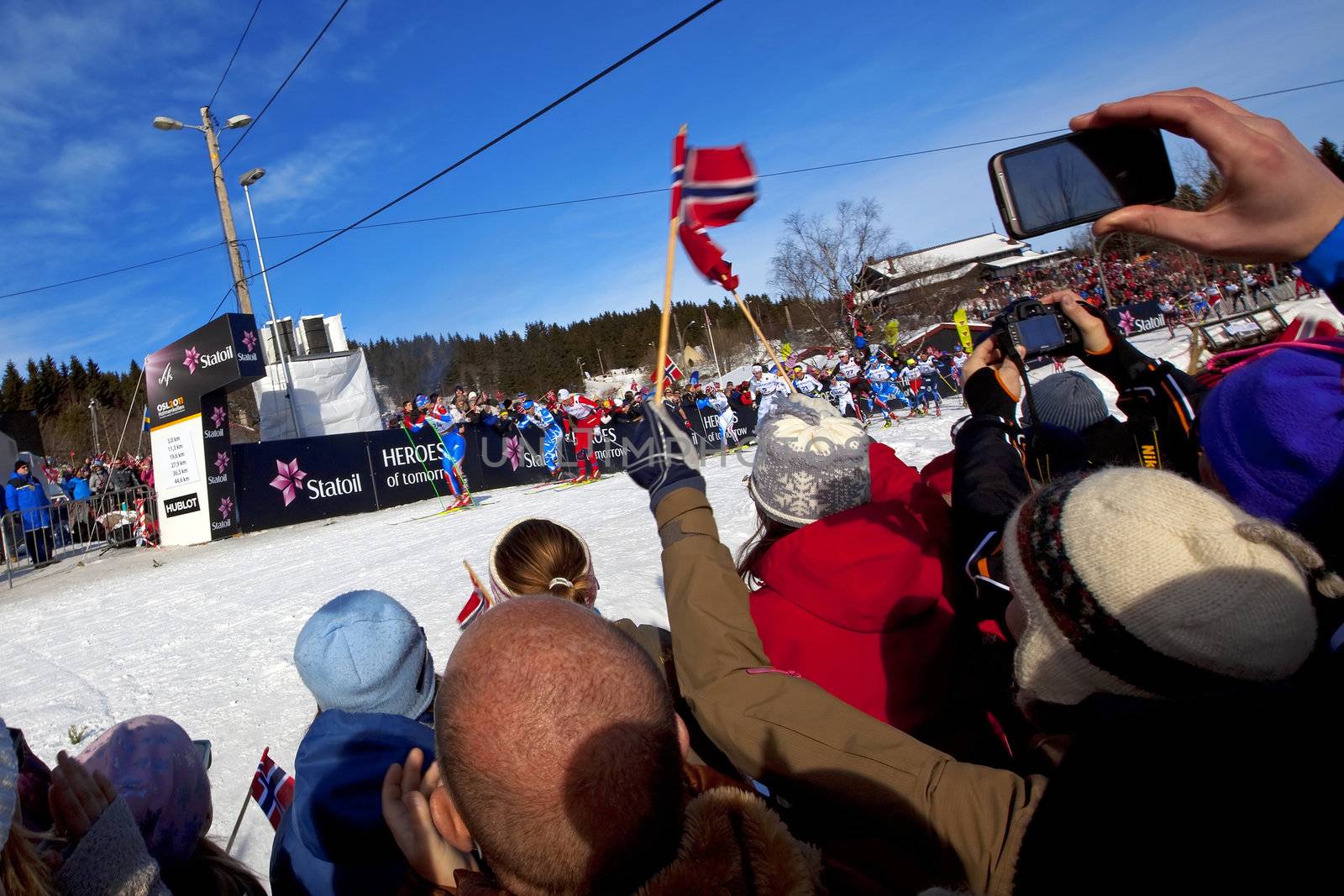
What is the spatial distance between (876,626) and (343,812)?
1.33 meters

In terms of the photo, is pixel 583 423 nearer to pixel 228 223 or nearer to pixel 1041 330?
pixel 228 223

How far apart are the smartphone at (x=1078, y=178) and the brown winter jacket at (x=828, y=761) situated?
3.00 feet

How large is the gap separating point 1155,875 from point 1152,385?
233cm

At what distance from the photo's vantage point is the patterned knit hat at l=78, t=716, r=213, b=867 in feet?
5.78

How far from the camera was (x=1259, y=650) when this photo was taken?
998 mm

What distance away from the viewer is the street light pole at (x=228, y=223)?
60.3ft

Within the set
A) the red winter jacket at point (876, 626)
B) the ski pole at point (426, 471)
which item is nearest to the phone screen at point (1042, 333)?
the red winter jacket at point (876, 626)

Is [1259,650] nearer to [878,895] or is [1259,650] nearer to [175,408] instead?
[878,895]

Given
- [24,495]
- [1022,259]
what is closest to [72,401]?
[24,495]

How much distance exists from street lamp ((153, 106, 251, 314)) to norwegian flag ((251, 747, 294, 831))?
1842cm

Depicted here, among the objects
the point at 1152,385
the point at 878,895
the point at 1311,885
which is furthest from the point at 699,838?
the point at 1152,385

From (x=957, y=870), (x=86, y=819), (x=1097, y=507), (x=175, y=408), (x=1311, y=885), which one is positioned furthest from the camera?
(x=175, y=408)

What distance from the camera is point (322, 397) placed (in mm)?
25219

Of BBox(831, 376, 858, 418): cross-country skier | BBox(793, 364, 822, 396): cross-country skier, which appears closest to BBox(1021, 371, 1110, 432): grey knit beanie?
BBox(793, 364, 822, 396): cross-country skier
